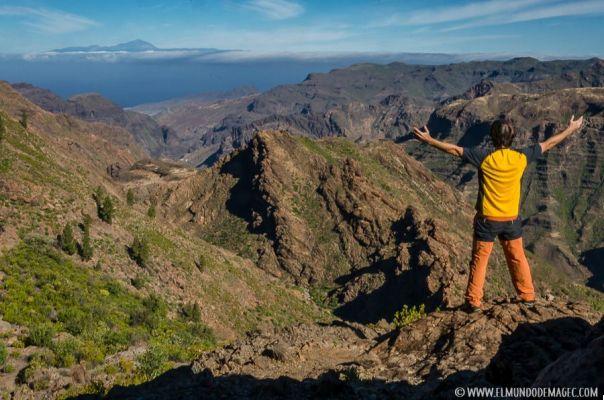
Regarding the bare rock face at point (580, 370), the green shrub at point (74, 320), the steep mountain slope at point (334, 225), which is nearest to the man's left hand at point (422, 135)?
the bare rock face at point (580, 370)

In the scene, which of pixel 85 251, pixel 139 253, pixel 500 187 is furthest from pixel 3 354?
pixel 139 253

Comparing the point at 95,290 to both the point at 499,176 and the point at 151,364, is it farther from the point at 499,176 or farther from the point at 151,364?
the point at 499,176

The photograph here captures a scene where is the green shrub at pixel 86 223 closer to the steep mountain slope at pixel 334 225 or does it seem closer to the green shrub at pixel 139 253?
the green shrub at pixel 139 253

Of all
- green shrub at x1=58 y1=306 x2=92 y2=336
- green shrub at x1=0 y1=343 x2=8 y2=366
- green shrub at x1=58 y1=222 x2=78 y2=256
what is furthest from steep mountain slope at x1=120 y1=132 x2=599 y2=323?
green shrub at x1=0 y1=343 x2=8 y2=366

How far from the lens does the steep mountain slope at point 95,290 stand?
53.4 feet

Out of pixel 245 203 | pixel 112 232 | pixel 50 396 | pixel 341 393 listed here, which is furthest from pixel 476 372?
pixel 245 203

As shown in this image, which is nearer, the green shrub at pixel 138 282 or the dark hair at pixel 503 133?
the dark hair at pixel 503 133

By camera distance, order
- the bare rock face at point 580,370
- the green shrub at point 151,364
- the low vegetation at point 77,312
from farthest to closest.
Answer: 1. the low vegetation at point 77,312
2. the green shrub at point 151,364
3. the bare rock face at point 580,370

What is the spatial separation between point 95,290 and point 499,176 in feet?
93.2

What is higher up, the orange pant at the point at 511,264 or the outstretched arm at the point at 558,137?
the outstretched arm at the point at 558,137

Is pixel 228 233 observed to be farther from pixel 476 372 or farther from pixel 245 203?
pixel 476 372

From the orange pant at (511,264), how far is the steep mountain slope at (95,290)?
10.5 m

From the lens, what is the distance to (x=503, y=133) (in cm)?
946

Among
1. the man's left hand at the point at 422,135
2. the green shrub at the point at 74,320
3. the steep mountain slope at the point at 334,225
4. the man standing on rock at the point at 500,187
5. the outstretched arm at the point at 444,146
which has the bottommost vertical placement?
the steep mountain slope at the point at 334,225
